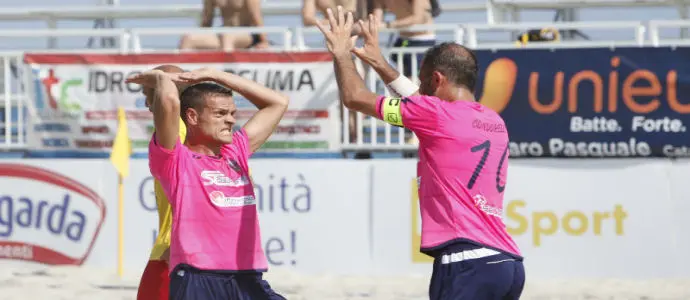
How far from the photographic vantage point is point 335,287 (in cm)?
998

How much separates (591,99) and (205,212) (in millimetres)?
5822

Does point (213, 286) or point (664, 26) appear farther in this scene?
point (664, 26)

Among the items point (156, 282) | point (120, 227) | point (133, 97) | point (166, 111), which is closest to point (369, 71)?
point (133, 97)

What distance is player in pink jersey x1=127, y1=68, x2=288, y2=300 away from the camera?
503cm

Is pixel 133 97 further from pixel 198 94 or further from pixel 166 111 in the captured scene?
pixel 166 111

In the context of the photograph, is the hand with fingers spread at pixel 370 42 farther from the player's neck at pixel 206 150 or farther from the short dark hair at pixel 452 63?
the player's neck at pixel 206 150

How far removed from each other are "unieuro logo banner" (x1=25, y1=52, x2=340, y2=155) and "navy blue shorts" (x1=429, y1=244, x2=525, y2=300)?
578cm

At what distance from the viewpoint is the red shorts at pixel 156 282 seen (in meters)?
5.77

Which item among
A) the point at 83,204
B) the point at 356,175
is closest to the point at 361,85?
the point at 356,175

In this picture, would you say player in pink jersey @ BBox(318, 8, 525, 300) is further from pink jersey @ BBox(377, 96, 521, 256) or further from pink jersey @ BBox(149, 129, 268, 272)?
pink jersey @ BBox(149, 129, 268, 272)

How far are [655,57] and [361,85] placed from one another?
5670 millimetres

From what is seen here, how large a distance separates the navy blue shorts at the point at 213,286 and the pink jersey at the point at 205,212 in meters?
0.03

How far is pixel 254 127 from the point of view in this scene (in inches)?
217

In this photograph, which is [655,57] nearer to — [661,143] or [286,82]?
[661,143]
